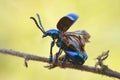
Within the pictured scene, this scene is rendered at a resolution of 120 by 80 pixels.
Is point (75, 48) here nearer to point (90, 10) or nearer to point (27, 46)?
point (27, 46)

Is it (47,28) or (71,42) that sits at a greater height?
(47,28)

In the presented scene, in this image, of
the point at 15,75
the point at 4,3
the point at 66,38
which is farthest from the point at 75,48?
the point at 4,3

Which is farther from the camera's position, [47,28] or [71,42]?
[47,28]

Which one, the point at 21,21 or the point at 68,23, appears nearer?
the point at 68,23

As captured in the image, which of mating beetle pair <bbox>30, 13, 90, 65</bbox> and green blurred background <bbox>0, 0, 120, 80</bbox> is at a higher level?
green blurred background <bbox>0, 0, 120, 80</bbox>

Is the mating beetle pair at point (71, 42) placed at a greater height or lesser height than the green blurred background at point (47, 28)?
lesser

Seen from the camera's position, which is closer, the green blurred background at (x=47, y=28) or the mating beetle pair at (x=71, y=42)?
the mating beetle pair at (x=71, y=42)

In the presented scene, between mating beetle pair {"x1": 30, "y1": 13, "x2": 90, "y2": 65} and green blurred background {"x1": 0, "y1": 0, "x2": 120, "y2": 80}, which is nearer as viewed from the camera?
mating beetle pair {"x1": 30, "y1": 13, "x2": 90, "y2": 65}


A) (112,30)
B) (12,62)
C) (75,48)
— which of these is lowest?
(75,48)
